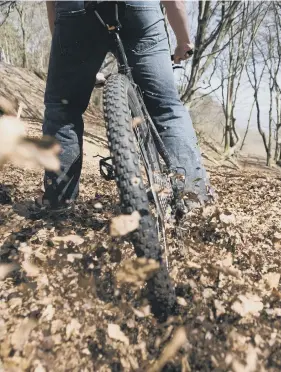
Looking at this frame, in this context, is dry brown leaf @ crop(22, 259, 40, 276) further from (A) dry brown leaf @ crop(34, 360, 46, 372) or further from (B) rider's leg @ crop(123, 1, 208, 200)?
(B) rider's leg @ crop(123, 1, 208, 200)

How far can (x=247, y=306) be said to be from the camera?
134cm

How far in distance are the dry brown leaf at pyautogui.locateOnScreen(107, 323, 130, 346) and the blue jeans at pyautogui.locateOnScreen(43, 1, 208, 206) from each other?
85 centimetres

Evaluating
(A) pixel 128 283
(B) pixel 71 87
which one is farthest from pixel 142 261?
(B) pixel 71 87

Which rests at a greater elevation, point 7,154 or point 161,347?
point 7,154

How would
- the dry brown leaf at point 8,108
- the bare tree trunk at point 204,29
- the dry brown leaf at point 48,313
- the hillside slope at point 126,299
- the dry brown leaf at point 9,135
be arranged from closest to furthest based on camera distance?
1. the dry brown leaf at point 9,135
2. the hillside slope at point 126,299
3. the dry brown leaf at point 48,313
4. the dry brown leaf at point 8,108
5. the bare tree trunk at point 204,29

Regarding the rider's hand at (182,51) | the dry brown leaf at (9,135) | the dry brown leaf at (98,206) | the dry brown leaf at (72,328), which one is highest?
the rider's hand at (182,51)

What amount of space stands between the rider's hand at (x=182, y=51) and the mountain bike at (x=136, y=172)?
0.39m

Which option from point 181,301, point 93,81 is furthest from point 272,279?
point 93,81

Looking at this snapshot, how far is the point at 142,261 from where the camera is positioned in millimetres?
1184

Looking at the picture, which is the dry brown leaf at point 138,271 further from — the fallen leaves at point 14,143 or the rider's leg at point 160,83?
the rider's leg at point 160,83

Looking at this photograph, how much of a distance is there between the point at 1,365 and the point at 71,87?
1.27 m

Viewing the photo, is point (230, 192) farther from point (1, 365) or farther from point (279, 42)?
point (279, 42)

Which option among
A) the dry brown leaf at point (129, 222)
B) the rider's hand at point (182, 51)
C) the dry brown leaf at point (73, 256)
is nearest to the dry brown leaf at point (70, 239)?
the dry brown leaf at point (73, 256)

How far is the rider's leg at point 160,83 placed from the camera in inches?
64.3
